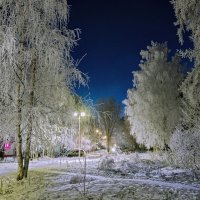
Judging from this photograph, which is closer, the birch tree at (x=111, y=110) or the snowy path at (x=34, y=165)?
the snowy path at (x=34, y=165)

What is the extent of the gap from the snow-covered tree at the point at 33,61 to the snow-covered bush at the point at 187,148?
7.97 meters

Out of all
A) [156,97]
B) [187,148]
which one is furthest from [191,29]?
[156,97]

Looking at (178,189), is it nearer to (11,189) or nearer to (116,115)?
(11,189)

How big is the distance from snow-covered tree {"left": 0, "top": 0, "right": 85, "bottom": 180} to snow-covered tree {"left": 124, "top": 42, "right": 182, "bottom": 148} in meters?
15.7

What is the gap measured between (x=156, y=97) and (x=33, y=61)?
1623 cm

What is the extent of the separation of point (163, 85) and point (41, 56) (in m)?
17.2

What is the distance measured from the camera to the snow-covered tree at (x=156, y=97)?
90.8ft

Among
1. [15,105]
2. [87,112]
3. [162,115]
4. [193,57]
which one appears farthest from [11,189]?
[162,115]

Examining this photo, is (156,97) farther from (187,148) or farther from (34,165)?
(34,165)

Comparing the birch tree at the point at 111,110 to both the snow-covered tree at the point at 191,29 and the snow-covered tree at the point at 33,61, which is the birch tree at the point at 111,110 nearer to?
the snow-covered tree at the point at 33,61

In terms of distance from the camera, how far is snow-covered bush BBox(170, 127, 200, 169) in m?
17.8

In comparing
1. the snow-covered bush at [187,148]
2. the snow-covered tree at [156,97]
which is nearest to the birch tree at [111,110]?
the snow-covered tree at [156,97]

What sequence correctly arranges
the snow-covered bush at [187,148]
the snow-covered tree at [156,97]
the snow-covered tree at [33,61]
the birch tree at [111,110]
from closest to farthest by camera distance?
the snow-covered tree at [33,61] → the snow-covered bush at [187,148] → the snow-covered tree at [156,97] → the birch tree at [111,110]

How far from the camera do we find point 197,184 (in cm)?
1251
